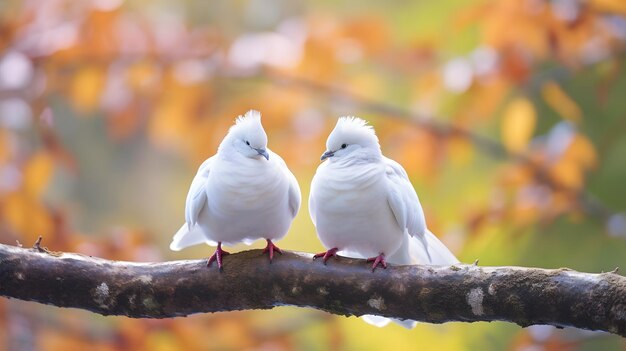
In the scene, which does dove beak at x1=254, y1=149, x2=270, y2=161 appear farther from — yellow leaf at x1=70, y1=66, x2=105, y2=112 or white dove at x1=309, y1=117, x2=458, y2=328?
yellow leaf at x1=70, y1=66, x2=105, y2=112

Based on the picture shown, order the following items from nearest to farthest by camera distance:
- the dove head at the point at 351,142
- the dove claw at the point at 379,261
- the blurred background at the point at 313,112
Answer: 1. the dove claw at the point at 379,261
2. the dove head at the point at 351,142
3. the blurred background at the point at 313,112

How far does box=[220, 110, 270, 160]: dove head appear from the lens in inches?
59.7

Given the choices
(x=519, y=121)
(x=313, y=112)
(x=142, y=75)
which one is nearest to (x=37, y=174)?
(x=142, y=75)

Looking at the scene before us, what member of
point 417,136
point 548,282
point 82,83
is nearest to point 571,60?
point 417,136

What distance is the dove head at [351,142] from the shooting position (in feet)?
5.09

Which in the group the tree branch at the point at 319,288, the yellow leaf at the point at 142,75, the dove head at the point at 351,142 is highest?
the yellow leaf at the point at 142,75

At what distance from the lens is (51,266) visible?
1.56 m

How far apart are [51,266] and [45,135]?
1332mm

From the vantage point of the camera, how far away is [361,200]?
149cm

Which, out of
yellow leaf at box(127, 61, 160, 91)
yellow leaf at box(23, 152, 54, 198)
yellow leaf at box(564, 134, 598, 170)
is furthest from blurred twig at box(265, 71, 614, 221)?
yellow leaf at box(23, 152, 54, 198)

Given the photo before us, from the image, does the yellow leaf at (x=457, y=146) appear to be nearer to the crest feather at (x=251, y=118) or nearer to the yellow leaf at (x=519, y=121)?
the yellow leaf at (x=519, y=121)

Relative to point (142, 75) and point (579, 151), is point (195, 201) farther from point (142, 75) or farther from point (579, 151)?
point (579, 151)

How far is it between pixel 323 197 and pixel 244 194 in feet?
0.52

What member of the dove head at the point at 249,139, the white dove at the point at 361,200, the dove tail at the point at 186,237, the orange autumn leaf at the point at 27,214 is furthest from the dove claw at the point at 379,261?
the orange autumn leaf at the point at 27,214
